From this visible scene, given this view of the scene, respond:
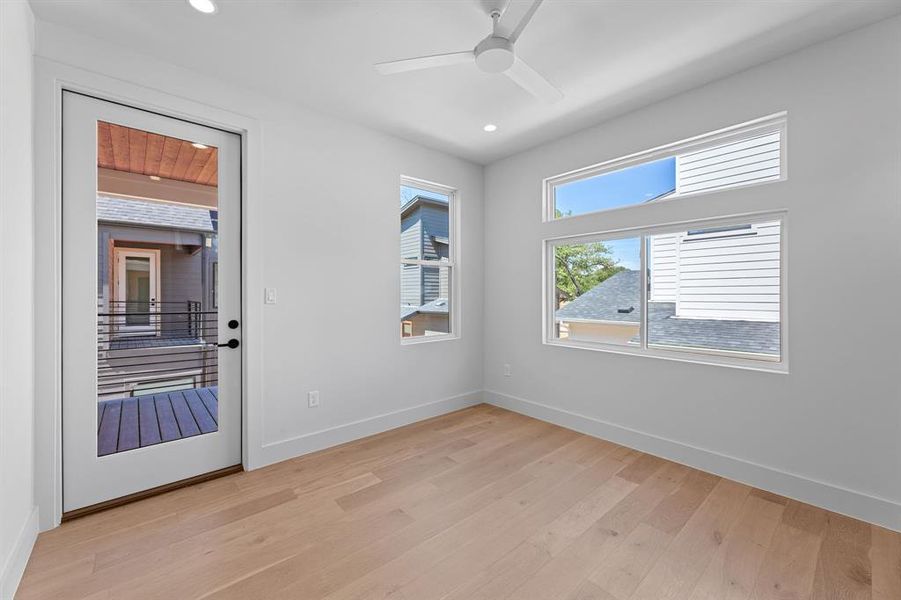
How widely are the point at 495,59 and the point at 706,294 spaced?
2.22 m

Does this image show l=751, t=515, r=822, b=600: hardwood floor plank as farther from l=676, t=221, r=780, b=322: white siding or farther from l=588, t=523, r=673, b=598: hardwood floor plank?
l=676, t=221, r=780, b=322: white siding

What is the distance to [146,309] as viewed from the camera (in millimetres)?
2451

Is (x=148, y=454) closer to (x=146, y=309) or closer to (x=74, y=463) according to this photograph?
(x=74, y=463)

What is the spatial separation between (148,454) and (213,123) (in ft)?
7.24

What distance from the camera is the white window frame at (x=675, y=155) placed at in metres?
2.51

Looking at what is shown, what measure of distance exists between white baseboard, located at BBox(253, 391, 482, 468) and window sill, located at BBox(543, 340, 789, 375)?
1384 mm

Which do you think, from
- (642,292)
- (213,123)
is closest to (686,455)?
(642,292)

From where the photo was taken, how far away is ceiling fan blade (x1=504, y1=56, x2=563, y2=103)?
2038mm

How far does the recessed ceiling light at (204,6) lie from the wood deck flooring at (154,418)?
7.41 feet

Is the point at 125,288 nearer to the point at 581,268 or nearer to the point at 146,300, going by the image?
the point at 146,300

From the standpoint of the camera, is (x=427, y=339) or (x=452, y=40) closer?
(x=452, y=40)

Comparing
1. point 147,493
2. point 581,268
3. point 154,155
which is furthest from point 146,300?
point 581,268

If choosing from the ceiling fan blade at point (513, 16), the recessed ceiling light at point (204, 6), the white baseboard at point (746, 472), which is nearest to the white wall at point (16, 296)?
the recessed ceiling light at point (204, 6)

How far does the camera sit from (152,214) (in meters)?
2.51
